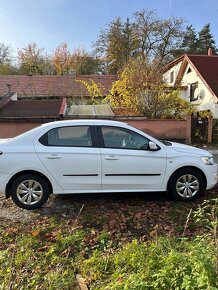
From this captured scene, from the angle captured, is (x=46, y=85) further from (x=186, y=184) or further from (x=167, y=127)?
(x=186, y=184)

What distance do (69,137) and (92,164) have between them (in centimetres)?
69

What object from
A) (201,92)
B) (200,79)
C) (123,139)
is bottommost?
(123,139)

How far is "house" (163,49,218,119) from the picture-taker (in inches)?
901

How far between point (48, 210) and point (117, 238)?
175 centimetres

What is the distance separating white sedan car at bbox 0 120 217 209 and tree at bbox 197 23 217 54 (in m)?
49.9

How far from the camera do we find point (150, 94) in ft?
52.5

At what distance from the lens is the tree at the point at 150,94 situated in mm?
16031

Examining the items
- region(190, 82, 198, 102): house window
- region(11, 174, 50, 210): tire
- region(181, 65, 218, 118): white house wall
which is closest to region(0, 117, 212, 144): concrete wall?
region(181, 65, 218, 118): white house wall

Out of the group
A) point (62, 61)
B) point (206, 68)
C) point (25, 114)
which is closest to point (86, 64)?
point (62, 61)

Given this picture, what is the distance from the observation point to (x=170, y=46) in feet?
136

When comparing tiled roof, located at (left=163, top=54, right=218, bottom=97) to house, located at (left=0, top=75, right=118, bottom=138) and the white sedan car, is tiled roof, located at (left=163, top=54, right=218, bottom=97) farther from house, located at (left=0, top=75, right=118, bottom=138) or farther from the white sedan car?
the white sedan car

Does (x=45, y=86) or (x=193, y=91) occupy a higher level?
(x=45, y=86)

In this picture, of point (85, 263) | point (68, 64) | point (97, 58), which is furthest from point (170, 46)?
point (85, 263)

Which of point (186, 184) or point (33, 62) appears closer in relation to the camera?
point (186, 184)
